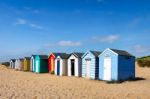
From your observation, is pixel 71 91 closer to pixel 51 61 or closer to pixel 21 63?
pixel 51 61

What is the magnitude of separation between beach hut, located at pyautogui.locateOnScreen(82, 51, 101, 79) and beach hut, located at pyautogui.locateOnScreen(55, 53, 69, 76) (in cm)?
454

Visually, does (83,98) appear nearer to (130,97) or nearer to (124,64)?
(130,97)

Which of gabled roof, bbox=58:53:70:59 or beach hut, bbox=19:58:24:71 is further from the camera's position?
beach hut, bbox=19:58:24:71

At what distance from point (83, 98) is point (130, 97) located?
2.93 meters

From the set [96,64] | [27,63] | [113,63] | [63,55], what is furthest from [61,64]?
[27,63]

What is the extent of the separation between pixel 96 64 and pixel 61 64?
24.7 feet

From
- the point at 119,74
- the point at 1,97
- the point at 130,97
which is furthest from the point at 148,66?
the point at 1,97

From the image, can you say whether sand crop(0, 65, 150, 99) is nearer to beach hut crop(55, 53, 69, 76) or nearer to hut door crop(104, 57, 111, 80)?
hut door crop(104, 57, 111, 80)

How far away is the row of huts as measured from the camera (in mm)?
25172

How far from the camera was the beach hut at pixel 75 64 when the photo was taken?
3036 cm

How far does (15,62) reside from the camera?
182 ft

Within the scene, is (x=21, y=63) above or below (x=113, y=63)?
below

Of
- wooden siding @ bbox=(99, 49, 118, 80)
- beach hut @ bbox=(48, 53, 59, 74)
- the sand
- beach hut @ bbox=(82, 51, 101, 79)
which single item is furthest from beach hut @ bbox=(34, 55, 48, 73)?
the sand

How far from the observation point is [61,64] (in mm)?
33688
